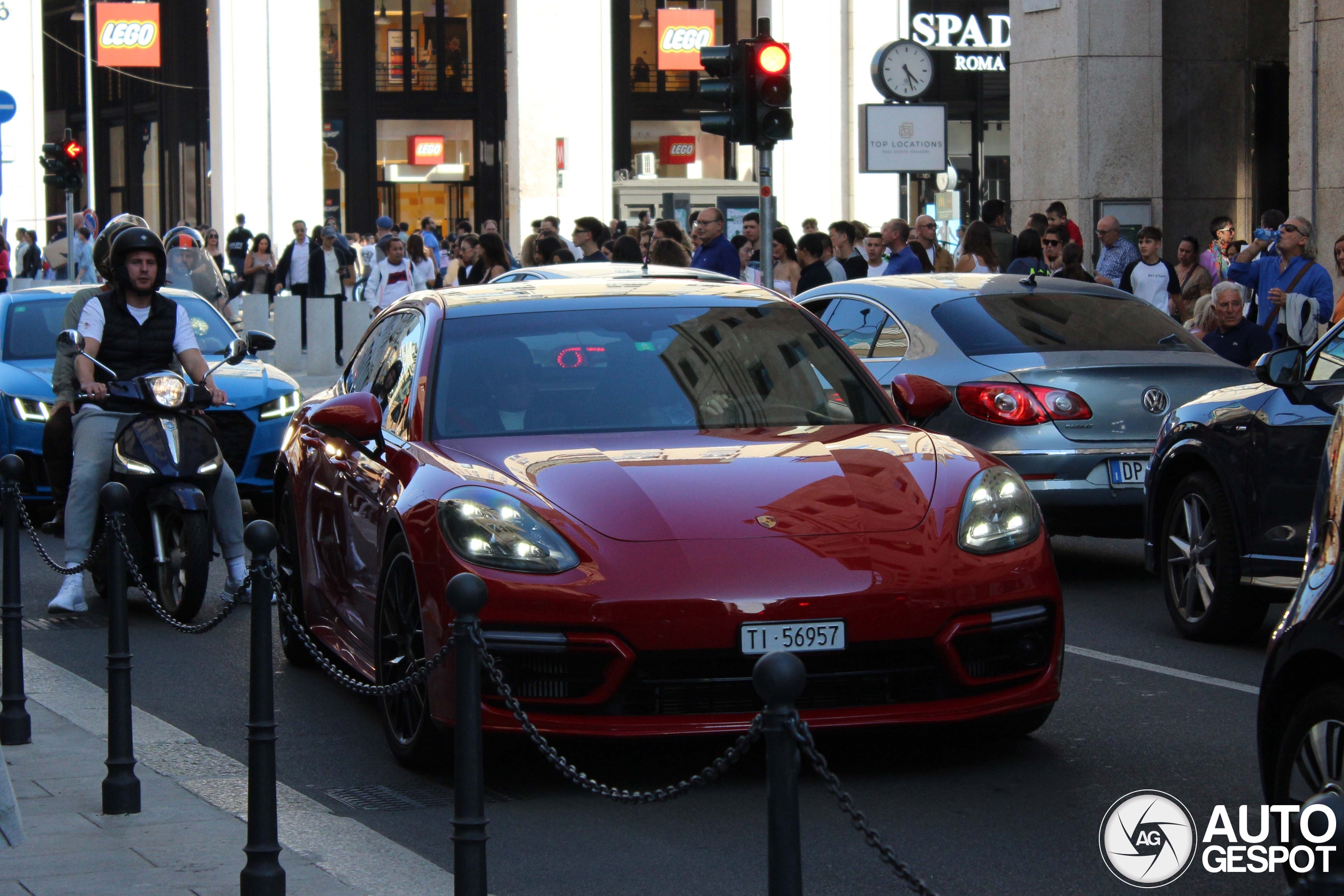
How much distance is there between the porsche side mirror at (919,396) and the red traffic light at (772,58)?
9.63m

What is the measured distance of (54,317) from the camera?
535 inches

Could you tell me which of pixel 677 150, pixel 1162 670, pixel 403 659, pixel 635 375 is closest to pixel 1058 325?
pixel 1162 670

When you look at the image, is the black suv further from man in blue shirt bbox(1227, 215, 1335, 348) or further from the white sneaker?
man in blue shirt bbox(1227, 215, 1335, 348)

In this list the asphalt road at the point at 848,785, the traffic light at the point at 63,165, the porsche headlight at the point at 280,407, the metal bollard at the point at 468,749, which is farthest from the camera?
the traffic light at the point at 63,165

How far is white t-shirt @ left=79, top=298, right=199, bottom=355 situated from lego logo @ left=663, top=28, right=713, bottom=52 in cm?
3965

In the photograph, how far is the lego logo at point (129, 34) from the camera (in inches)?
2012

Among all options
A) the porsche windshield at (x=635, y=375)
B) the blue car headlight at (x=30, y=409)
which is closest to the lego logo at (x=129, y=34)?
the blue car headlight at (x=30, y=409)

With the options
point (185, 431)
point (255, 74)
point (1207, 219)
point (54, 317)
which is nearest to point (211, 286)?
point (54, 317)

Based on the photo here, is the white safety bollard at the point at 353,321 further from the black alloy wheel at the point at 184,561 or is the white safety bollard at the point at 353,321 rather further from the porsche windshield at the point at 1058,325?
the black alloy wheel at the point at 184,561

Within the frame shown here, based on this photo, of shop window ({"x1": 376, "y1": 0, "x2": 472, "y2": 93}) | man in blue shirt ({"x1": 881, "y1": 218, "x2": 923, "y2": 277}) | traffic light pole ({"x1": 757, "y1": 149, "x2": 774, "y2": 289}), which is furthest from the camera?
shop window ({"x1": 376, "y1": 0, "x2": 472, "y2": 93})

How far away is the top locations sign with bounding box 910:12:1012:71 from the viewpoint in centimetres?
5097

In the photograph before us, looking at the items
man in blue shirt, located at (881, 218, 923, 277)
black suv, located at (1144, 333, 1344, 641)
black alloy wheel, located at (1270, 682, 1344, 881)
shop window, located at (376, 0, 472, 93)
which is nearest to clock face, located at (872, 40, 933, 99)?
man in blue shirt, located at (881, 218, 923, 277)

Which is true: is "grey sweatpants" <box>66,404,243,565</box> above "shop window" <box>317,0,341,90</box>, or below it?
below

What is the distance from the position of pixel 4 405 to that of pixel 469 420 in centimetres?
688
